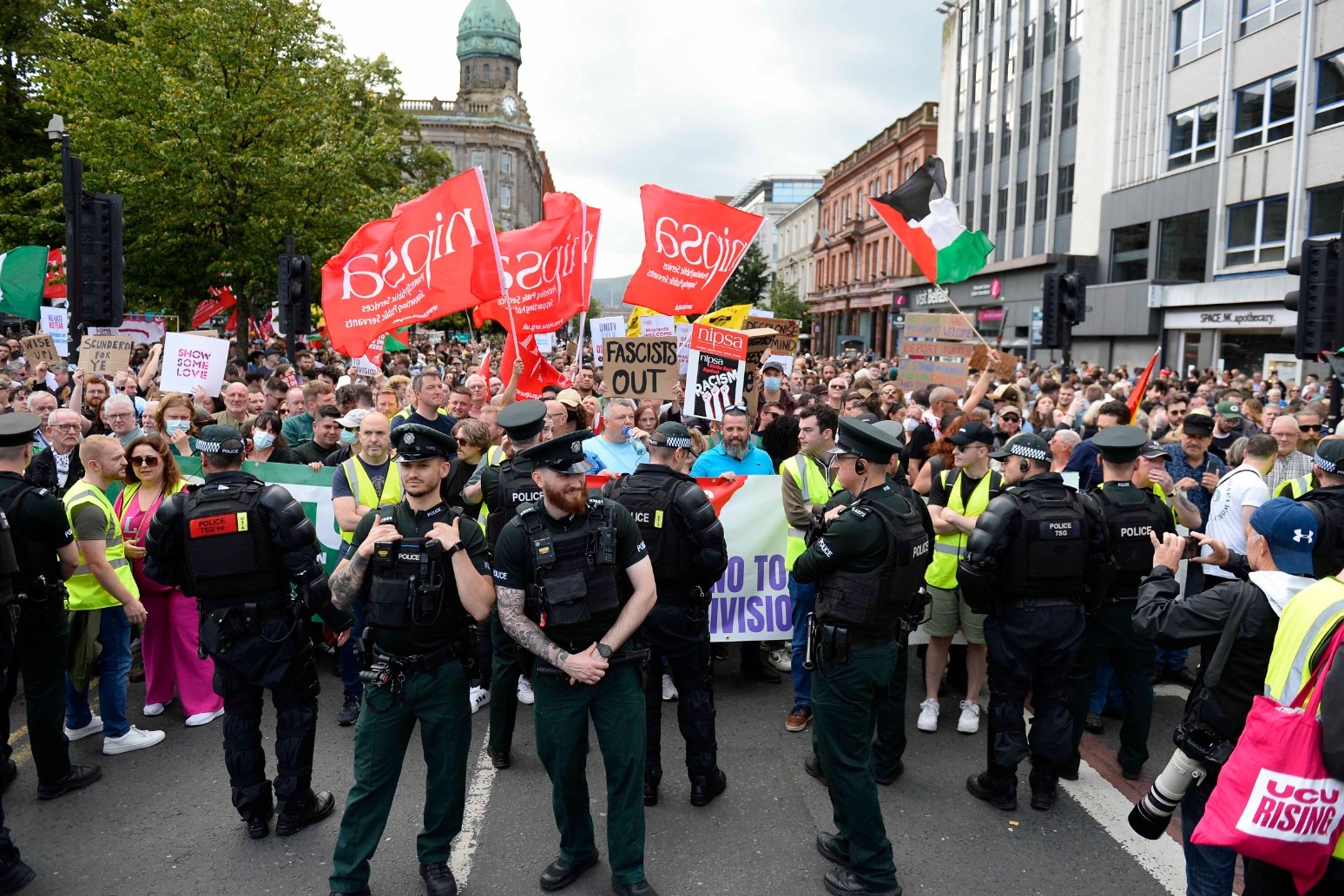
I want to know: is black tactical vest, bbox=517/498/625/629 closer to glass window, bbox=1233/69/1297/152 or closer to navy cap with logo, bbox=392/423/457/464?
navy cap with logo, bbox=392/423/457/464

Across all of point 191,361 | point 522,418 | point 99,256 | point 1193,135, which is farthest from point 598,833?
point 1193,135

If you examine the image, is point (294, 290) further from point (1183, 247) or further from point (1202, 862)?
point (1183, 247)

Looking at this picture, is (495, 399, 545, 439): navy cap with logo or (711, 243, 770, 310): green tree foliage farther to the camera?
(711, 243, 770, 310): green tree foliage

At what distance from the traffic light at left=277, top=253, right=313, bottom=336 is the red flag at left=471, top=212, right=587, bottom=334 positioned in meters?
5.77

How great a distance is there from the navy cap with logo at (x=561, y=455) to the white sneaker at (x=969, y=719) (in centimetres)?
339

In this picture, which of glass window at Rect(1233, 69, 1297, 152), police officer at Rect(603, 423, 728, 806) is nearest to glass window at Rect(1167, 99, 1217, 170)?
glass window at Rect(1233, 69, 1297, 152)

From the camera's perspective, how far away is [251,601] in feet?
14.4

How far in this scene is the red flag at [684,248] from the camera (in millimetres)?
9211

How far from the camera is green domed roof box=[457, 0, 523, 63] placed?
11925 cm

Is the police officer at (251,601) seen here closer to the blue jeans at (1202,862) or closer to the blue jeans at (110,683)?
the blue jeans at (110,683)

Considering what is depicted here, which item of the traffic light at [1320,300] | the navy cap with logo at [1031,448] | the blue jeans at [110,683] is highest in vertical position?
the traffic light at [1320,300]

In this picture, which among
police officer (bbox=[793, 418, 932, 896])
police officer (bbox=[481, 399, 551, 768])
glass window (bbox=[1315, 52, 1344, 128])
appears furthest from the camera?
glass window (bbox=[1315, 52, 1344, 128])

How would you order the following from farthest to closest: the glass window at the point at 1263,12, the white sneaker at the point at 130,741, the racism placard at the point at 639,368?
1. the glass window at the point at 1263,12
2. the racism placard at the point at 639,368
3. the white sneaker at the point at 130,741

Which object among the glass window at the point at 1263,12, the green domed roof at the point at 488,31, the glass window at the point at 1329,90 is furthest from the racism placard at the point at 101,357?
the green domed roof at the point at 488,31
